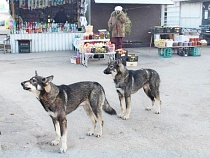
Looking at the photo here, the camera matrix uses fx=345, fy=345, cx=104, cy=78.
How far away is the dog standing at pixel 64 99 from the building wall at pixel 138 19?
12018 mm

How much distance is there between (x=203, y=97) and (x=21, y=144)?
435 cm

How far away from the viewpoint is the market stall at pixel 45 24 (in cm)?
1548

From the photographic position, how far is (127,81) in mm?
6184

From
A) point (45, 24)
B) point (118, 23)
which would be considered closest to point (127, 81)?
point (118, 23)

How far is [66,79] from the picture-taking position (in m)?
9.70

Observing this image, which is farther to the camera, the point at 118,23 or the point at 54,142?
the point at 118,23

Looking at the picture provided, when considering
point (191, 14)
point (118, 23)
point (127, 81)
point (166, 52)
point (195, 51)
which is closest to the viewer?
point (127, 81)

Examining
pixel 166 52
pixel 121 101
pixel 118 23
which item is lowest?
pixel 121 101

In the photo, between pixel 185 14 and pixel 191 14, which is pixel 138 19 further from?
pixel 185 14

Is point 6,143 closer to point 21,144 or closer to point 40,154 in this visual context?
point 21,144

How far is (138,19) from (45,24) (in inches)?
188

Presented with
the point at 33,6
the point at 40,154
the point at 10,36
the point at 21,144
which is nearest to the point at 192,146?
the point at 40,154

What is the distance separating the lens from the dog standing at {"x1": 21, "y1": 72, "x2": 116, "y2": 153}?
453 centimetres

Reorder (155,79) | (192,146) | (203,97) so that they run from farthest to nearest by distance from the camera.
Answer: (203,97) < (155,79) < (192,146)
